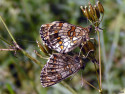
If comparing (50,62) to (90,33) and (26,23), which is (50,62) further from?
(26,23)

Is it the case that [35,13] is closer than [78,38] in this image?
No

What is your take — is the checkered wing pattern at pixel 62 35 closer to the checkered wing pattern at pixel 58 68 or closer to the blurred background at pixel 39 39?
the checkered wing pattern at pixel 58 68

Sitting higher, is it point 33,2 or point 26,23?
point 33,2

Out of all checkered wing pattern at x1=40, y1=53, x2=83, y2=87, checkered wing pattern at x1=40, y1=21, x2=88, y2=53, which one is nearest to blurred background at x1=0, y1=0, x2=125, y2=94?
checkered wing pattern at x1=40, y1=21, x2=88, y2=53

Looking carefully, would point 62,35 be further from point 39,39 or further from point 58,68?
point 39,39

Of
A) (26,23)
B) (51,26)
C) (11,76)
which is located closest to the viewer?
(51,26)

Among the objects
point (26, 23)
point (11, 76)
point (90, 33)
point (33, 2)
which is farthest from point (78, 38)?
point (33, 2)

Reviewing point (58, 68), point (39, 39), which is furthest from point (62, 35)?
point (39, 39)
